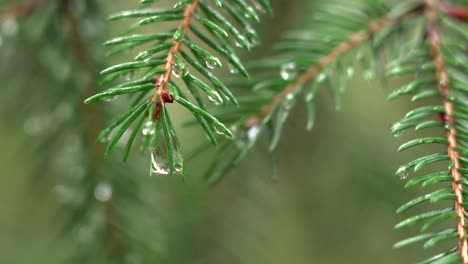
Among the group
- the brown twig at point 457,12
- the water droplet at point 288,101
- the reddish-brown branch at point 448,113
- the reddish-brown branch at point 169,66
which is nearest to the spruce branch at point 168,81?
the reddish-brown branch at point 169,66

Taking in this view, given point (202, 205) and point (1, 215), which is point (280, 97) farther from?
point (1, 215)

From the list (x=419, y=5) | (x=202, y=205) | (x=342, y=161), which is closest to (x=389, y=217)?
(x=342, y=161)

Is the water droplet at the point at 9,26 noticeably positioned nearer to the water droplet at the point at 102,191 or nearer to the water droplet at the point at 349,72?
the water droplet at the point at 102,191

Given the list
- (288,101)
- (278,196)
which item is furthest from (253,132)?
(278,196)

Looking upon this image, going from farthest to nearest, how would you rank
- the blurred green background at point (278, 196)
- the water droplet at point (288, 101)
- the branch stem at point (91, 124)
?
the blurred green background at point (278, 196), the branch stem at point (91, 124), the water droplet at point (288, 101)

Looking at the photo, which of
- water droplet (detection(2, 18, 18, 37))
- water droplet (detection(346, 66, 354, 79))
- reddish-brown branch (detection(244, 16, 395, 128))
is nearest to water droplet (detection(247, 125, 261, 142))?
reddish-brown branch (detection(244, 16, 395, 128))

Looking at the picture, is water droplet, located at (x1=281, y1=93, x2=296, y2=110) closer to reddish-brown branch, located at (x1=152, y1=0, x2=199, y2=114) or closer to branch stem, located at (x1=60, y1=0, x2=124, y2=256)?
reddish-brown branch, located at (x1=152, y1=0, x2=199, y2=114)
